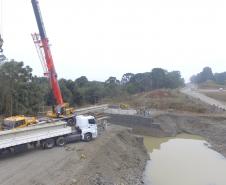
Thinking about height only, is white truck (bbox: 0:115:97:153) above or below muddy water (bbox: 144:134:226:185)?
above

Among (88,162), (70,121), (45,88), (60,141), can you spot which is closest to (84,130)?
(70,121)

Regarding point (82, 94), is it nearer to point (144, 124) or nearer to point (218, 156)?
point (144, 124)

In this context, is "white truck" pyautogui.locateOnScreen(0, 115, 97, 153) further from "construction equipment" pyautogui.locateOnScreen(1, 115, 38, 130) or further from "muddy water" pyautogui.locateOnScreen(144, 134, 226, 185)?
"muddy water" pyautogui.locateOnScreen(144, 134, 226, 185)

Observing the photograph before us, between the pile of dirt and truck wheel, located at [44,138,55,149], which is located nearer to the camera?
the pile of dirt

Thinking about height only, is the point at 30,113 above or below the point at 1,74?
below

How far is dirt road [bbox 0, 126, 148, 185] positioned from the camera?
16812 mm

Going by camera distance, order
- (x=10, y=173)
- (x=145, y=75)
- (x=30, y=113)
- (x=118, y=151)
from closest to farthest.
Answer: (x=10, y=173) < (x=118, y=151) < (x=30, y=113) < (x=145, y=75)

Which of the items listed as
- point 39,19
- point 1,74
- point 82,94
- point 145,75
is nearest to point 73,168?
point 39,19

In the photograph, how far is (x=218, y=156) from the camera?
29969 millimetres

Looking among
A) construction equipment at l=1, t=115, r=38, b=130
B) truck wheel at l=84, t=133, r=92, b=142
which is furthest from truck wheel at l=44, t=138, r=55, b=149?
truck wheel at l=84, t=133, r=92, b=142

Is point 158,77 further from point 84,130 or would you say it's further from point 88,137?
point 84,130

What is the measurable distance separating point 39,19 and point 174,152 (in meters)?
17.7

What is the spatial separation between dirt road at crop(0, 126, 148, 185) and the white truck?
0.57 metres

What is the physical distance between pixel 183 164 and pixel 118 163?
7.38m
